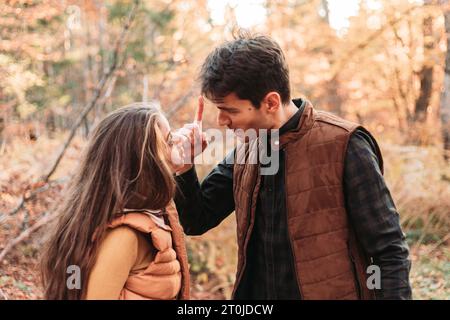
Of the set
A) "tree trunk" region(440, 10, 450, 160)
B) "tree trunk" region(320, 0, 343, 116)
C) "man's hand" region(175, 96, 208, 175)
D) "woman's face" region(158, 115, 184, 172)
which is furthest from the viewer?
"tree trunk" region(320, 0, 343, 116)

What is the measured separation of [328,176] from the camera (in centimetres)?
200

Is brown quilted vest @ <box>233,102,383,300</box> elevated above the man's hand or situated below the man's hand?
below

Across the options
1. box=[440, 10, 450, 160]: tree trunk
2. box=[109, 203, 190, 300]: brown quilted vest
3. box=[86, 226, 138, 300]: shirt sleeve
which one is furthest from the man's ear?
box=[440, 10, 450, 160]: tree trunk

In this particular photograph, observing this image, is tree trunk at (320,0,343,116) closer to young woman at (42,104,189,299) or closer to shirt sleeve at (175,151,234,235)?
shirt sleeve at (175,151,234,235)

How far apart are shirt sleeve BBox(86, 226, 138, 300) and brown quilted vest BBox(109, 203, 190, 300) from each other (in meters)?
0.07

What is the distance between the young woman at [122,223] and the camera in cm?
186

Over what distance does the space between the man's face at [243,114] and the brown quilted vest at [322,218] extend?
0.17 m

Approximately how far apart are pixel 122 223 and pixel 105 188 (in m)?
0.18

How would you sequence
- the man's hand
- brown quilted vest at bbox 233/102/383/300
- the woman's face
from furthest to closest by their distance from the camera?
the man's hand
the woman's face
brown quilted vest at bbox 233/102/383/300

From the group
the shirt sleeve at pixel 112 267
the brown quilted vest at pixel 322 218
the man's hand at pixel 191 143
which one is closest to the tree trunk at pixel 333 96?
the man's hand at pixel 191 143

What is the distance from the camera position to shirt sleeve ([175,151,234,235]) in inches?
94.8

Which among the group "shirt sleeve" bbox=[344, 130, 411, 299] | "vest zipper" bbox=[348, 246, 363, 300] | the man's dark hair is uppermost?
the man's dark hair

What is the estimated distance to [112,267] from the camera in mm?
1847

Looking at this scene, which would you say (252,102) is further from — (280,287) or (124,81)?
(124,81)
